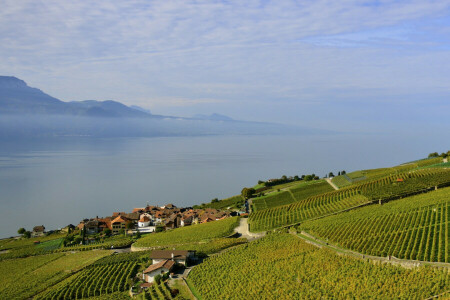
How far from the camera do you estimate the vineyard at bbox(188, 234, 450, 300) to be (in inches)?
690

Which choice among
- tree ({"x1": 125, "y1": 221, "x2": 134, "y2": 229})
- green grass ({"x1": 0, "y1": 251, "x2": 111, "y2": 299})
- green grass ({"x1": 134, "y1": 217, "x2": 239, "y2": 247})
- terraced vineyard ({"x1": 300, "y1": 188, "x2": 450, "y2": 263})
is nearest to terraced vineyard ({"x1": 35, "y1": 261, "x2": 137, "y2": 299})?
green grass ({"x1": 0, "y1": 251, "x2": 111, "y2": 299})

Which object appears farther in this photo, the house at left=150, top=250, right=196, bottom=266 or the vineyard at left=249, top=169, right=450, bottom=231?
the vineyard at left=249, top=169, right=450, bottom=231

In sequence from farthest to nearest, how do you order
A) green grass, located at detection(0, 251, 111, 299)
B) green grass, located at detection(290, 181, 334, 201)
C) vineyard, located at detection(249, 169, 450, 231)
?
green grass, located at detection(290, 181, 334, 201) → vineyard, located at detection(249, 169, 450, 231) → green grass, located at detection(0, 251, 111, 299)

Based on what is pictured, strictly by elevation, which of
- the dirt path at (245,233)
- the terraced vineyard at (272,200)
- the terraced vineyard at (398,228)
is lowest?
Answer: the dirt path at (245,233)

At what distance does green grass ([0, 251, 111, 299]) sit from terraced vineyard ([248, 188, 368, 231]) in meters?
14.5

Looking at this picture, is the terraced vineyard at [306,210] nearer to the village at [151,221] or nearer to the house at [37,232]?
the village at [151,221]

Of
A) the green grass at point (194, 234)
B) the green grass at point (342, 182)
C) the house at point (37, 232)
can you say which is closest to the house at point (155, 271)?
the green grass at point (194, 234)

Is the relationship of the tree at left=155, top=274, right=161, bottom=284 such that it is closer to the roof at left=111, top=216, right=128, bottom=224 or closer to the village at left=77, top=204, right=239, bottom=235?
the village at left=77, top=204, right=239, bottom=235

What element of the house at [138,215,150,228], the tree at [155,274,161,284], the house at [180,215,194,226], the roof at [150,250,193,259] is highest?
the roof at [150,250,193,259]

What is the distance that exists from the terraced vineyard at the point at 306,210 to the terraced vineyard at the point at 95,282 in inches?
490

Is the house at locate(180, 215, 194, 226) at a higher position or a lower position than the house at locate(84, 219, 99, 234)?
higher

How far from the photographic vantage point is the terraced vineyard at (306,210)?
36.6 meters

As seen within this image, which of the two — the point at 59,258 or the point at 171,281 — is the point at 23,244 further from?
the point at 171,281

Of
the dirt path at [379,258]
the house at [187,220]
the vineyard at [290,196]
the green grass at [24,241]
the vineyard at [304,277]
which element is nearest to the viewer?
the vineyard at [304,277]
